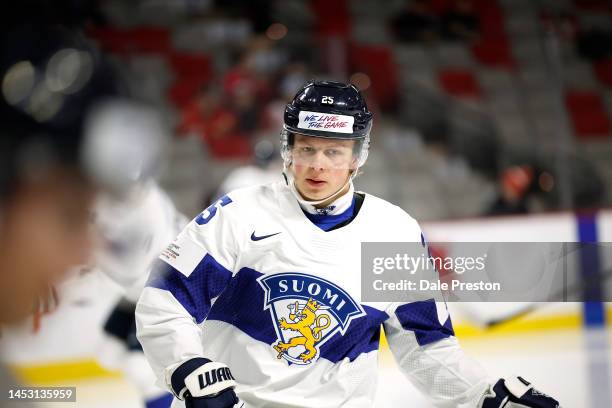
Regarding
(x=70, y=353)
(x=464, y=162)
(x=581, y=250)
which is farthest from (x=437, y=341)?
(x=464, y=162)

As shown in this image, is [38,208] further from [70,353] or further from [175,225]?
[70,353]

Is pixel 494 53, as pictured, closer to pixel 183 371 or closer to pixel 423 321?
pixel 423 321

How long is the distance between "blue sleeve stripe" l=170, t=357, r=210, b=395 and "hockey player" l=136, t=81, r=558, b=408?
11 cm

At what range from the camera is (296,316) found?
2.16 meters

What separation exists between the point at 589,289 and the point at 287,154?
2.10 metres

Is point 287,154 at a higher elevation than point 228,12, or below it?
below

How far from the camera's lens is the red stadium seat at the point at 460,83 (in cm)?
Result: 738

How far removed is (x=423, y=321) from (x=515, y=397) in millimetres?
315

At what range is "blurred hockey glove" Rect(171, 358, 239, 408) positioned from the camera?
6.09 feet

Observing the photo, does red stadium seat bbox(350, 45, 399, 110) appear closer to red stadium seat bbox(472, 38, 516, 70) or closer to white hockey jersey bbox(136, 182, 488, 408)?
red stadium seat bbox(472, 38, 516, 70)

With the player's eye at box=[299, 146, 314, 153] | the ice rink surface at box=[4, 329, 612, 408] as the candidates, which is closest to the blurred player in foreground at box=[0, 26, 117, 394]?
the player's eye at box=[299, 146, 314, 153]

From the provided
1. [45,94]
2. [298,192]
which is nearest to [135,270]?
[298,192]

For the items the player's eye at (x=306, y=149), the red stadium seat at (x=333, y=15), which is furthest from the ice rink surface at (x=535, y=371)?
the red stadium seat at (x=333, y=15)

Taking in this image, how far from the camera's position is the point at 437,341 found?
2.24 metres
